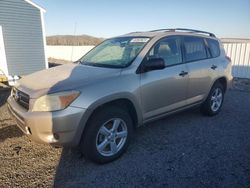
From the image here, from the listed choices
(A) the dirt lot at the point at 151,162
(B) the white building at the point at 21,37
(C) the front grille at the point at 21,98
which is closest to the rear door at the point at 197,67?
(A) the dirt lot at the point at 151,162

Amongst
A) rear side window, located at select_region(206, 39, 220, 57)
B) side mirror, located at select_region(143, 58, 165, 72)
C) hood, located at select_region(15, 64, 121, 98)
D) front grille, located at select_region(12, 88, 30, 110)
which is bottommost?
front grille, located at select_region(12, 88, 30, 110)

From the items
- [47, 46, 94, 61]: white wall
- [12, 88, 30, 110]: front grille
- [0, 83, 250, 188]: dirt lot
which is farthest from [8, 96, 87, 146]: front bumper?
[47, 46, 94, 61]: white wall

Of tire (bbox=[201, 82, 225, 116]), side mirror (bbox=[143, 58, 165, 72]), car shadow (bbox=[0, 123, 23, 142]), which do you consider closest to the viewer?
side mirror (bbox=[143, 58, 165, 72])

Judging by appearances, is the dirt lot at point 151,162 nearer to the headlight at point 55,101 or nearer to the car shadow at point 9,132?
the car shadow at point 9,132

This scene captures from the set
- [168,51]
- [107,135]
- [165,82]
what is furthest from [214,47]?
[107,135]

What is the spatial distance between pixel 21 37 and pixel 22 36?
0.07m

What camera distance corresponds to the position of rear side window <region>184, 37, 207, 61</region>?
442cm

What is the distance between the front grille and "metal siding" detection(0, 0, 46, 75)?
28.1ft

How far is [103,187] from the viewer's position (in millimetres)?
2820

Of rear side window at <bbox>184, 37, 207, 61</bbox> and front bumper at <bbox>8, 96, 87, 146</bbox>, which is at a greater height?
rear side window at <bbox>184, 37, 207, 61</bbox>

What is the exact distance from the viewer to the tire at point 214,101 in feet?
16.8

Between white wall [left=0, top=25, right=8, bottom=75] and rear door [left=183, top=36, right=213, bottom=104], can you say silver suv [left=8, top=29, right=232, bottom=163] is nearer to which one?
rear door [left=183, top=36, right=213, bottom=104]

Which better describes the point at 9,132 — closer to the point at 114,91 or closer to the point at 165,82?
the point at 114,91

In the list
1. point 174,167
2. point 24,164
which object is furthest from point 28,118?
point 174,167
